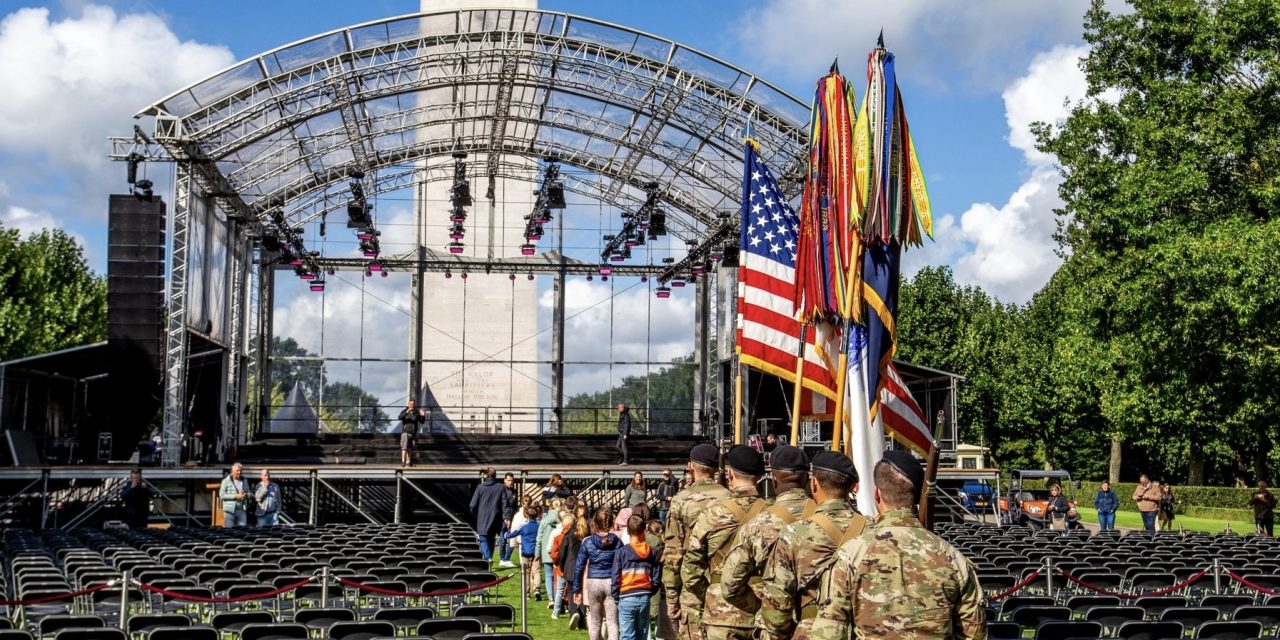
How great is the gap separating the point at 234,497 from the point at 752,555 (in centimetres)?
1718

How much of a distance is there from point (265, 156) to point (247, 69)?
4.73 m

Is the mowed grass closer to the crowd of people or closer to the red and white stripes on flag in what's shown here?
the crowd of people

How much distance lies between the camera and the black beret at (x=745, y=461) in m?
6.95

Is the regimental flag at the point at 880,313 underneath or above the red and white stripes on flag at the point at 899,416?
above

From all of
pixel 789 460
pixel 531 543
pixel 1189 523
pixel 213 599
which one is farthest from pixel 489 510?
pixel 1189 523

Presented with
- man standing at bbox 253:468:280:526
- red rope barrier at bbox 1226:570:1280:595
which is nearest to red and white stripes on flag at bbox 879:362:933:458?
red rope barrier at bbox 1226:570:1280:595

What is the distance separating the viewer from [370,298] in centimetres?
4009

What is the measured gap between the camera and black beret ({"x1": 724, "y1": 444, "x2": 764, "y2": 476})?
6953 millimetres

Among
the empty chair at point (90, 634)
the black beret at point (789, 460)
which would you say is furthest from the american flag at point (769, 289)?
the empty chair at point (90, 634)

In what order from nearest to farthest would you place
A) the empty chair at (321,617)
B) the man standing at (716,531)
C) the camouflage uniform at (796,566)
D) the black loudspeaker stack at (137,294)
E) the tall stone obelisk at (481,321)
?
the camouflage uniform at (796,566) → the man standing at (716,531) → the empty chair at (321,617) → the black loudspeaker stack at (137,294) → the tall stone obelisk at (481,321)

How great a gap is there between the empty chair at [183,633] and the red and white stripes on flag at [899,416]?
16.9 feet

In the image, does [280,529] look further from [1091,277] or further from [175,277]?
[1091,277]

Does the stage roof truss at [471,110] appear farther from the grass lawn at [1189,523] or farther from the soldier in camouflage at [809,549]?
the soldier in camouflage at [809,549]

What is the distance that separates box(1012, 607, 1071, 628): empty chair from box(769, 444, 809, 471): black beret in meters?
2.89
